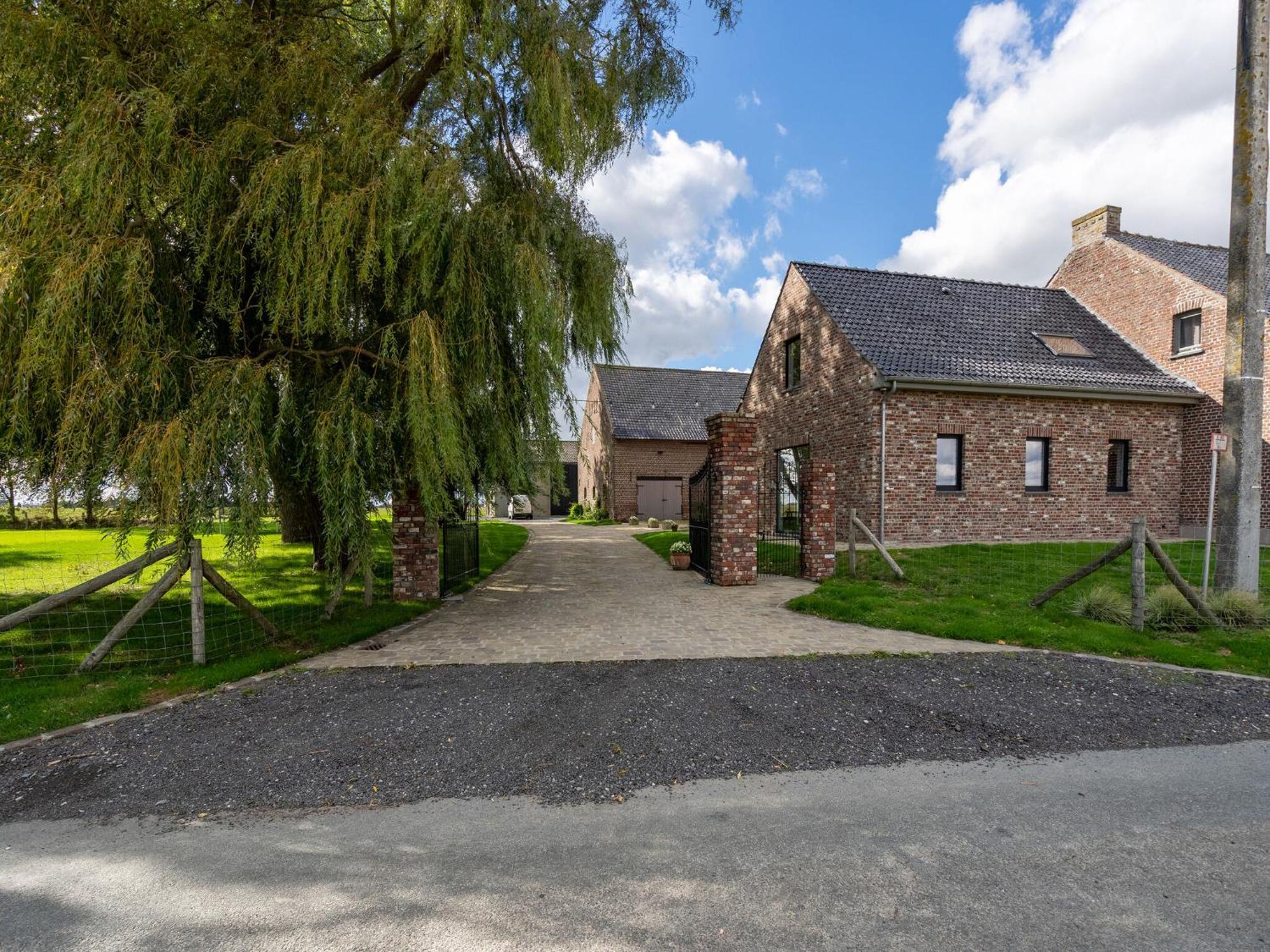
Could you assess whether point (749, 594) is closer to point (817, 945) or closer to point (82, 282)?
point (817, 945)

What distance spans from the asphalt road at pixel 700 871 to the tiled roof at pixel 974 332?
35.3 ft

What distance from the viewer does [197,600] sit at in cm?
547


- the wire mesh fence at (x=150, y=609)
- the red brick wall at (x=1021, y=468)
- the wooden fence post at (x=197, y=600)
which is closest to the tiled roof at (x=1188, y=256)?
the red brick wall at (x=1021, y=468)

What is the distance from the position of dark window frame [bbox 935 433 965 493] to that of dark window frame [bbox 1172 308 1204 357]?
6350 millimetres

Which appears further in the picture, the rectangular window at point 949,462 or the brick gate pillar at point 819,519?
the rectangular window at point 949,462

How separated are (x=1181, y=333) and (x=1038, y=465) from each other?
17.8ft

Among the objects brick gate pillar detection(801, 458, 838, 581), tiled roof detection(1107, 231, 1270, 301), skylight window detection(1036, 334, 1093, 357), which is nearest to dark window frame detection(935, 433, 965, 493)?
skylight window detection(1036, 334, 1093, 357)

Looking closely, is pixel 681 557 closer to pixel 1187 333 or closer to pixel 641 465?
pixel 1187 333

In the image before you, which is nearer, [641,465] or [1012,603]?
[1012,603]

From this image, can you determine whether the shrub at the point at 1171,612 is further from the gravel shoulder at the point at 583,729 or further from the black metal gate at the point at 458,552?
the black metal gate at the point at 458,552

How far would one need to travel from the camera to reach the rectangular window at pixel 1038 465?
44.6 ft

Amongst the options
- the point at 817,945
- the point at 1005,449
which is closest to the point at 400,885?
the point at 817,945

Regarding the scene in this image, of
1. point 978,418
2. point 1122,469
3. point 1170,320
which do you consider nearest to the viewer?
point 978,418

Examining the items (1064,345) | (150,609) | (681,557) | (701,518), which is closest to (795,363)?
(1064,345)
